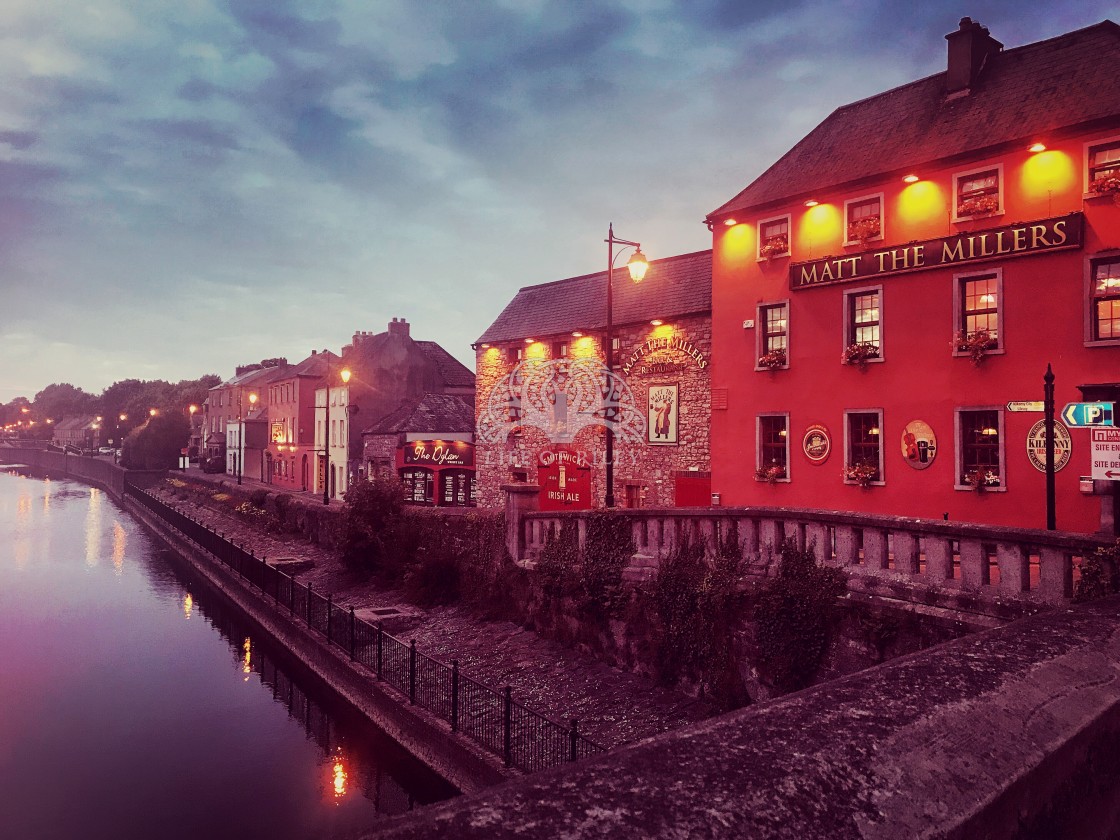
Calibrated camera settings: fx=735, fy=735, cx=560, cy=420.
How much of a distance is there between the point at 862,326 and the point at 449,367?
115ft

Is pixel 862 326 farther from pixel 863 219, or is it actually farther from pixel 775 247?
pixel 775 247

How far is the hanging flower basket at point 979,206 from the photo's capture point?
1662 centimetres

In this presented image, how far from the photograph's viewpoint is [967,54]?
18625mm

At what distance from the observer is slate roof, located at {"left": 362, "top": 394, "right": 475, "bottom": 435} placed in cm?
3981

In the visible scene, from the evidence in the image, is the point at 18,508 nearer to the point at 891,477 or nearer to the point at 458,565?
the point at 458,565

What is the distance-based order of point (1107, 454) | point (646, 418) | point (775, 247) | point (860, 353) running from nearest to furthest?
point (1107, 454) < point (860, 353) < point (775, 247) < point (646, 418)

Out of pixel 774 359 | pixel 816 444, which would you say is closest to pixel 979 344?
pixel 816 444

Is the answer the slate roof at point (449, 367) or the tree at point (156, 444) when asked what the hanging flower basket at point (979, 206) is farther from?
the tree at point (156, 444)

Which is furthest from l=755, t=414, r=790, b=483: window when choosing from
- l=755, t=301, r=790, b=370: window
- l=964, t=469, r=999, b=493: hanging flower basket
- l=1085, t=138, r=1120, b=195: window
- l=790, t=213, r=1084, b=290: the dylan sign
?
l=1085, t=138, r=1120, b=195: window

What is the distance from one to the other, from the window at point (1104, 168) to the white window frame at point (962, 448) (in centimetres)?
481

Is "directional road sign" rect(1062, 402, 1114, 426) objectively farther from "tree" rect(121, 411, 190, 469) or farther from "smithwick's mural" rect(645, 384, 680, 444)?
"tree" rect(121, 411, 190, 469)

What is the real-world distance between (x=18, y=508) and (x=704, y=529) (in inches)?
2718

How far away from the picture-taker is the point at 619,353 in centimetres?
2703

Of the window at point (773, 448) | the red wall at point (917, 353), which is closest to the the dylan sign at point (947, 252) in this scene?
the red wall at point (917, 353)
